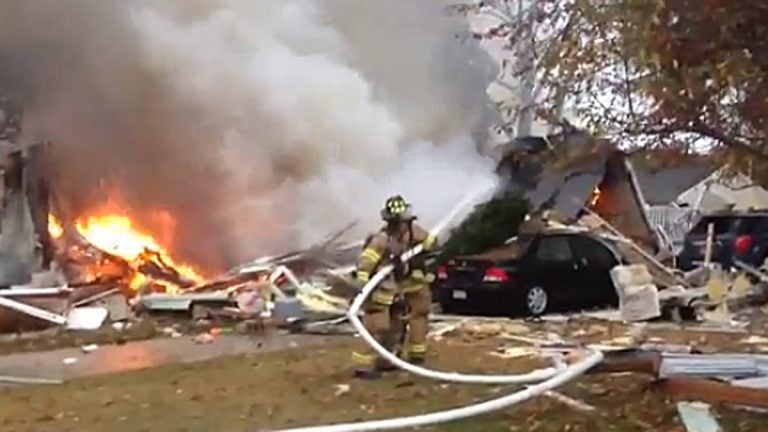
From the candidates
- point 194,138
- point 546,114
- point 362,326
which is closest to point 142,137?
point 194,138

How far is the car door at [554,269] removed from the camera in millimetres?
17500

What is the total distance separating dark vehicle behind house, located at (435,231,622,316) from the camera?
17.3 m

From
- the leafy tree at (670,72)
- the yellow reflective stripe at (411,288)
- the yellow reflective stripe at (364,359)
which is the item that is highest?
the leafy tree at (670,72)

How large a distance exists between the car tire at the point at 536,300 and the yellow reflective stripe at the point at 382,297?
6862 millimetres

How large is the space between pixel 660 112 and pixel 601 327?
8.47 m

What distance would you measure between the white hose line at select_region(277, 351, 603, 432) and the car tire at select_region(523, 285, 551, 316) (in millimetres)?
8461

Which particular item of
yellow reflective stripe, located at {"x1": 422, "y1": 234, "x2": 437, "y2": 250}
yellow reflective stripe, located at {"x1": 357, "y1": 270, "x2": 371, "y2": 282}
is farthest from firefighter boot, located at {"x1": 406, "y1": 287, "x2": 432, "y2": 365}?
yellow reflective stripe, located at {"x1": 357, "y1": 270, "x2": 371, "y2": 282}

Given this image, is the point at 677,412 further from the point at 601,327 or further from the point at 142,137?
the point at 142,137

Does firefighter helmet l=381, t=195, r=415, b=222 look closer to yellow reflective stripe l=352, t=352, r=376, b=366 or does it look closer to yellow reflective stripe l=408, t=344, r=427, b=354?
yellow reflective stripe l=408, t=344, r=427, b=354

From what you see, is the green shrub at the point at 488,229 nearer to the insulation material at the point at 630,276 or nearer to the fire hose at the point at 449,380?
the insulation material at the point at 630,276

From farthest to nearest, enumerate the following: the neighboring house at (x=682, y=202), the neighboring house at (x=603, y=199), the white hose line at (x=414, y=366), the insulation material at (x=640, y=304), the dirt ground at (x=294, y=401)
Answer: the neighboring house at (x=682, y=202), the neighboring house at (x=603, y=199), the insulation material at (x=640, y=304), the white hose line at (x=414, y=366), the dirt ground at (x=294, y=401)

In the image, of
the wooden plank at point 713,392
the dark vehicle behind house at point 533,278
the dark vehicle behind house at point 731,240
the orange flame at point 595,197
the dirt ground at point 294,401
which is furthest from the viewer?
the orange flame at point 595,197

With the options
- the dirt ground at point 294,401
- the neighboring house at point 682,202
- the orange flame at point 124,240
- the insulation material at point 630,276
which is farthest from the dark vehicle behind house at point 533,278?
the dirt ground at point 294,401

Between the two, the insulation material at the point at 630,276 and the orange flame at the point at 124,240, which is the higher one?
the orange flame at the point at 124,240
